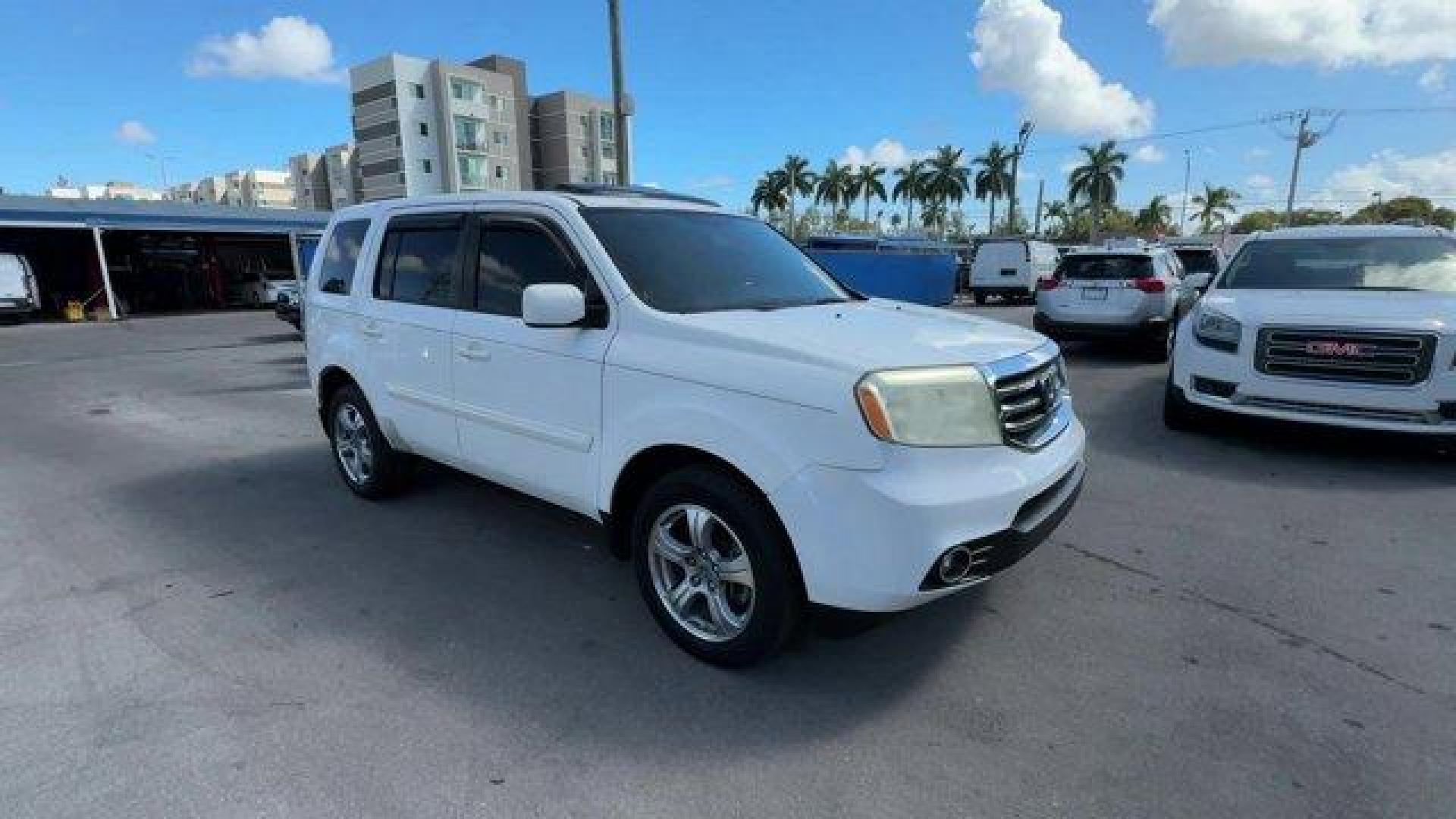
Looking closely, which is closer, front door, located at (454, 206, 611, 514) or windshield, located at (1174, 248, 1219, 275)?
front door, located at (454, 206, 611, 514)

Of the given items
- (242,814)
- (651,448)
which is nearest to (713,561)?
(651,448)

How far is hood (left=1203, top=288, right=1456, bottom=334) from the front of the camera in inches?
212

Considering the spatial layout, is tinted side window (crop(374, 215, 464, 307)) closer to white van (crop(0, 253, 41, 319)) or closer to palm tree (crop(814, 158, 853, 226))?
white van (crop(0, 253, 41, 319))

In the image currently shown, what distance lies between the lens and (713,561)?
10.2 ft

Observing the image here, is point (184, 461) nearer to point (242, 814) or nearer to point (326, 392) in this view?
point (326, 392)

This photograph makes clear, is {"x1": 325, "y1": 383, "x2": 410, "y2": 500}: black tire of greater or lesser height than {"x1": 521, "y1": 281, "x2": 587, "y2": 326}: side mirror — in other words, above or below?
below

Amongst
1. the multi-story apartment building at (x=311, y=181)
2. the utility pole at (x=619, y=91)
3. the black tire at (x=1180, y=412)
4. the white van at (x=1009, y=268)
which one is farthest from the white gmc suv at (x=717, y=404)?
the multi-story apartment building at (x=311, y=181)

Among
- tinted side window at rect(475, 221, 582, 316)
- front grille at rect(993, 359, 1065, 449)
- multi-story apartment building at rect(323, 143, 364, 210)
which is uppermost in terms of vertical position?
multi-story apartment building at rect(323, 143, 364, 210)

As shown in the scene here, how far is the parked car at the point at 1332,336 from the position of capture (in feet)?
17.5

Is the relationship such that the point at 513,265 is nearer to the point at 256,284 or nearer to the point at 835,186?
the point at 256,284

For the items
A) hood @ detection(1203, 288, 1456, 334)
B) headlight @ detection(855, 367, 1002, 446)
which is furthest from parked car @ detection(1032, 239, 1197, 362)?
headlight @ detection(855, 367, 1002, 446)

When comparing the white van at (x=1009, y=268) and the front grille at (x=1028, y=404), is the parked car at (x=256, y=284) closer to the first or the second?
the white van at (x=1009, y=268)

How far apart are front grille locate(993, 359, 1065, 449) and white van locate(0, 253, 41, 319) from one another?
101 feet

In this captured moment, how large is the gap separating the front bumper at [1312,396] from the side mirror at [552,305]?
17.6ft
